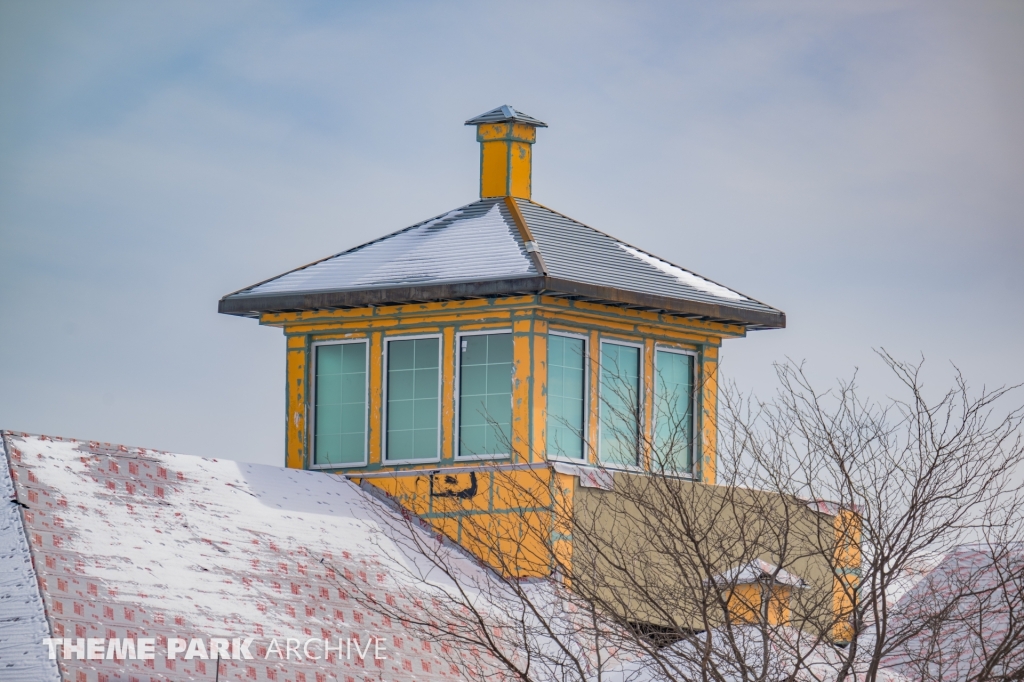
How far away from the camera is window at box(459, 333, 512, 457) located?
19.0 meters

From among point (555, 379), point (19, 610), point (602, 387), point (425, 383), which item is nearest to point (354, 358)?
point (425, 383)

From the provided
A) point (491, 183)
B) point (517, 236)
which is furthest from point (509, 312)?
point (491, 183)

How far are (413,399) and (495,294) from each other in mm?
1747

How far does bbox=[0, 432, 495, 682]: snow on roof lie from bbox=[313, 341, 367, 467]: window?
223 centimetres

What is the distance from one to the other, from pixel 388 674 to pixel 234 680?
6.00 ft

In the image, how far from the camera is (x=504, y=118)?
21094mm

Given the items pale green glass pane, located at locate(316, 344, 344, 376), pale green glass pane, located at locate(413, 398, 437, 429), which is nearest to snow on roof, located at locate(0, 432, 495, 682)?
pale green glass pane, located at locate(413, 398, 437, 429)

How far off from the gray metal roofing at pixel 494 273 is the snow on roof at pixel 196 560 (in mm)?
2872

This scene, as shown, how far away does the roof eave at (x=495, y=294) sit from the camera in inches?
734

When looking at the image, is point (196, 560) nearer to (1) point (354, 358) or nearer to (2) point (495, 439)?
(2) point (495, 439)

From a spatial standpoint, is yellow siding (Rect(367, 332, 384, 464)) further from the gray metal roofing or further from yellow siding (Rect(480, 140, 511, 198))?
yellow siding (Rect(480, 140, 511, 198))

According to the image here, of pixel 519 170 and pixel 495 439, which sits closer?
pixel 495 439

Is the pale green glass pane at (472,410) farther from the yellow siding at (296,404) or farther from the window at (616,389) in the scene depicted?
the yellow siding at (296,404)

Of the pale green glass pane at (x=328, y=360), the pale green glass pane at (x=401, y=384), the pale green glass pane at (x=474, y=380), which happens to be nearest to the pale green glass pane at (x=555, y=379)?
the pale green glass pane at (x=474, y=380)
